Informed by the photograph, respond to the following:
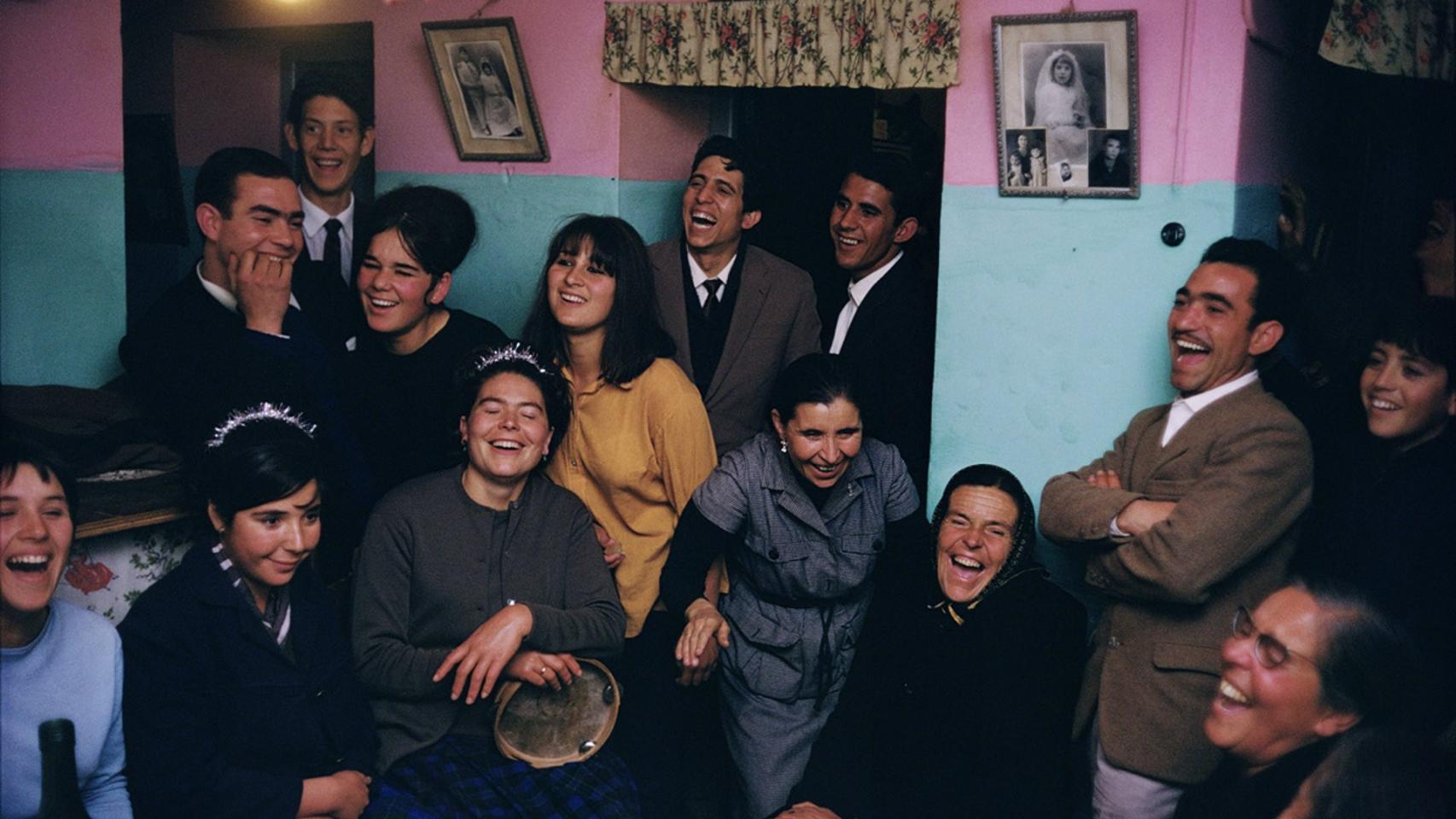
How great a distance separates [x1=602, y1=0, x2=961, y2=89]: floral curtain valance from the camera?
404cm

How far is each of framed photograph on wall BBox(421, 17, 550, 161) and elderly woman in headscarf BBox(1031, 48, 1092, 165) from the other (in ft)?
6.83

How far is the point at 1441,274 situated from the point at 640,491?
2.42 metres

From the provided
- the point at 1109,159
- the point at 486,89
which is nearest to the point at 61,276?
the point at 486,89

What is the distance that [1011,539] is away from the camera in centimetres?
335

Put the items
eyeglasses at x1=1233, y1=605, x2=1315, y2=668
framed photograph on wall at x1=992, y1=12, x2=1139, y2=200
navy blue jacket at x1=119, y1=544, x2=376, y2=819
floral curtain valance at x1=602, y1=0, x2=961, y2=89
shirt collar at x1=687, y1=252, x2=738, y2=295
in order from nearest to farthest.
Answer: eyeglasses at x1=1233, y1=605, x2=1315, y2=668 < navy blue jacket at x1=119, y1=544, x2=376, y2=819 < framed photograph on wall at x1=992, y1=12, x2=1139, y2=200 < floral curtain valance at x1=602, y1=0, x2=961, y2=89 < shirt collar at x1=687, y1=252, x2=738, y2=295

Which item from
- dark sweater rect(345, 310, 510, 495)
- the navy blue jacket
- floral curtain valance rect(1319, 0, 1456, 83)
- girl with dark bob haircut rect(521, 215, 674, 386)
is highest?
floral curtain valance rect(1319, 0, 1456, 83)

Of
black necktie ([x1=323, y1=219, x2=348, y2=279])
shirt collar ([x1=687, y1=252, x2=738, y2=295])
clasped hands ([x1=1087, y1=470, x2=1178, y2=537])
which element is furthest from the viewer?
black necktie ([x1=323, y1=219, x2=348, y2=279])

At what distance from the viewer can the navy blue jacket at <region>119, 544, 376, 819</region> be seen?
8.84ft

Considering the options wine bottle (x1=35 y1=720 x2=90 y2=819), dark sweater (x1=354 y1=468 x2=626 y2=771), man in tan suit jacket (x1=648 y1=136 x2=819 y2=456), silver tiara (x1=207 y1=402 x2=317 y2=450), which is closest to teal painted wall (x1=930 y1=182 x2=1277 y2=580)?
man in tan suit jacket (x1=648 y1=136 x2=819 y2=456)

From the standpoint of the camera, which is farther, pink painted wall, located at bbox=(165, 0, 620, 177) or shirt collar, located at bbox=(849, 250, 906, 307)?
pink painted wall, located at bbox=(165, 0, 620, 177)

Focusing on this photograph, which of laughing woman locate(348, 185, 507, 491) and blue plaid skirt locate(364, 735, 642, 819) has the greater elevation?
laughing woman locate(348, 185, 507, 491)

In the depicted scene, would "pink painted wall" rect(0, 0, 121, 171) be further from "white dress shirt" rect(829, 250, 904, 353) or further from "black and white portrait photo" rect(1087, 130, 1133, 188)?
"black and white portrait photo" rect(1087, 130, 1133, 188)

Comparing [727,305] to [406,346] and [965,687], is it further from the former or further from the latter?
[965,687]

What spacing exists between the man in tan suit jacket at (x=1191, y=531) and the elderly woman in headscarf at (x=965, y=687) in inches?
5.8
